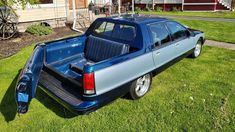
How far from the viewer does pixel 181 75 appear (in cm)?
594

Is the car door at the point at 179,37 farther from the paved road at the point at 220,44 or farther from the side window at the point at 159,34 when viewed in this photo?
the paved road at the point at 220,44

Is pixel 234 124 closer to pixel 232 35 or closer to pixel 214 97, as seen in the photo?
pixel 214 97

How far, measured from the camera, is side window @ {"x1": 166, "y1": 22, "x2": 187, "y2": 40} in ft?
18.4

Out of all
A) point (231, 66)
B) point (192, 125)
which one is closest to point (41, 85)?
point (192, 125)

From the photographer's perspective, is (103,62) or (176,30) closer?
(103,62)

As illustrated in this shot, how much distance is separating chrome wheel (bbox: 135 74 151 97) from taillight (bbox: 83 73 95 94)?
132 cm

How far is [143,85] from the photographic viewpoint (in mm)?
4855

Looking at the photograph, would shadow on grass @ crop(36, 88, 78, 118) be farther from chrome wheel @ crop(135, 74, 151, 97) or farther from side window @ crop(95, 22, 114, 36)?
side window @ crop(95, 22, 114, 36)

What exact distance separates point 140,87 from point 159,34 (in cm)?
133

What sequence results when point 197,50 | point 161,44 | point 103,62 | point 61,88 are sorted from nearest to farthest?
point 103,62, point 61,88, point 161,44, point 197,50

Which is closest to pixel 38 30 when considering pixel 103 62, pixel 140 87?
pixel 140 87

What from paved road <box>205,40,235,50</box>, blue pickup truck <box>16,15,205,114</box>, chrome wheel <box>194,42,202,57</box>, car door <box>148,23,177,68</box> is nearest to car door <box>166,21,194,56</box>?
blue pickup truck <box>16,15,205,114</box>

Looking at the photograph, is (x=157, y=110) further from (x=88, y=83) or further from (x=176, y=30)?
(x=176, y=30)

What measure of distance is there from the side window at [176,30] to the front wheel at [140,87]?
1487mm
